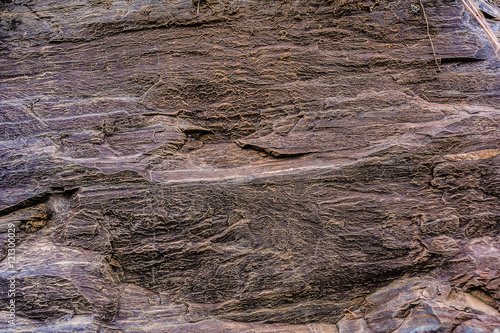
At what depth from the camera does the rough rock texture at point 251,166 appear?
10.8 ft

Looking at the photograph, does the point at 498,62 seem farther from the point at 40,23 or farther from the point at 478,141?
the point at 40,23

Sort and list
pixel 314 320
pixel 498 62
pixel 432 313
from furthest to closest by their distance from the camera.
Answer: pixel 498 62 < pixel 314 320 < pixel 432 313

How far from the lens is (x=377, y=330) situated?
314 cm

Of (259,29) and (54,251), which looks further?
(259,29)

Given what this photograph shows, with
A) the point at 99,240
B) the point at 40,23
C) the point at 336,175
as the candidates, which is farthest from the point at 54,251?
the point at 336,175

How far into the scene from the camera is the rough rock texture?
3.29 metres

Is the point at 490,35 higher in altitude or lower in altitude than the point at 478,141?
higher

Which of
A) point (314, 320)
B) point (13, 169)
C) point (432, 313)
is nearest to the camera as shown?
point (432, 313)

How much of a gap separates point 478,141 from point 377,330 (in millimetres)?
2577

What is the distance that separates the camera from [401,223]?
3.40 meters

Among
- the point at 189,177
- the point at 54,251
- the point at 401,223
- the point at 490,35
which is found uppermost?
the point at 490,35

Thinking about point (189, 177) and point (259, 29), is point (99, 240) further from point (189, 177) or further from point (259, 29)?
point (259, 29)

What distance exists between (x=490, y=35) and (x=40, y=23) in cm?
621

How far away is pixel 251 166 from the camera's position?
142 inches
